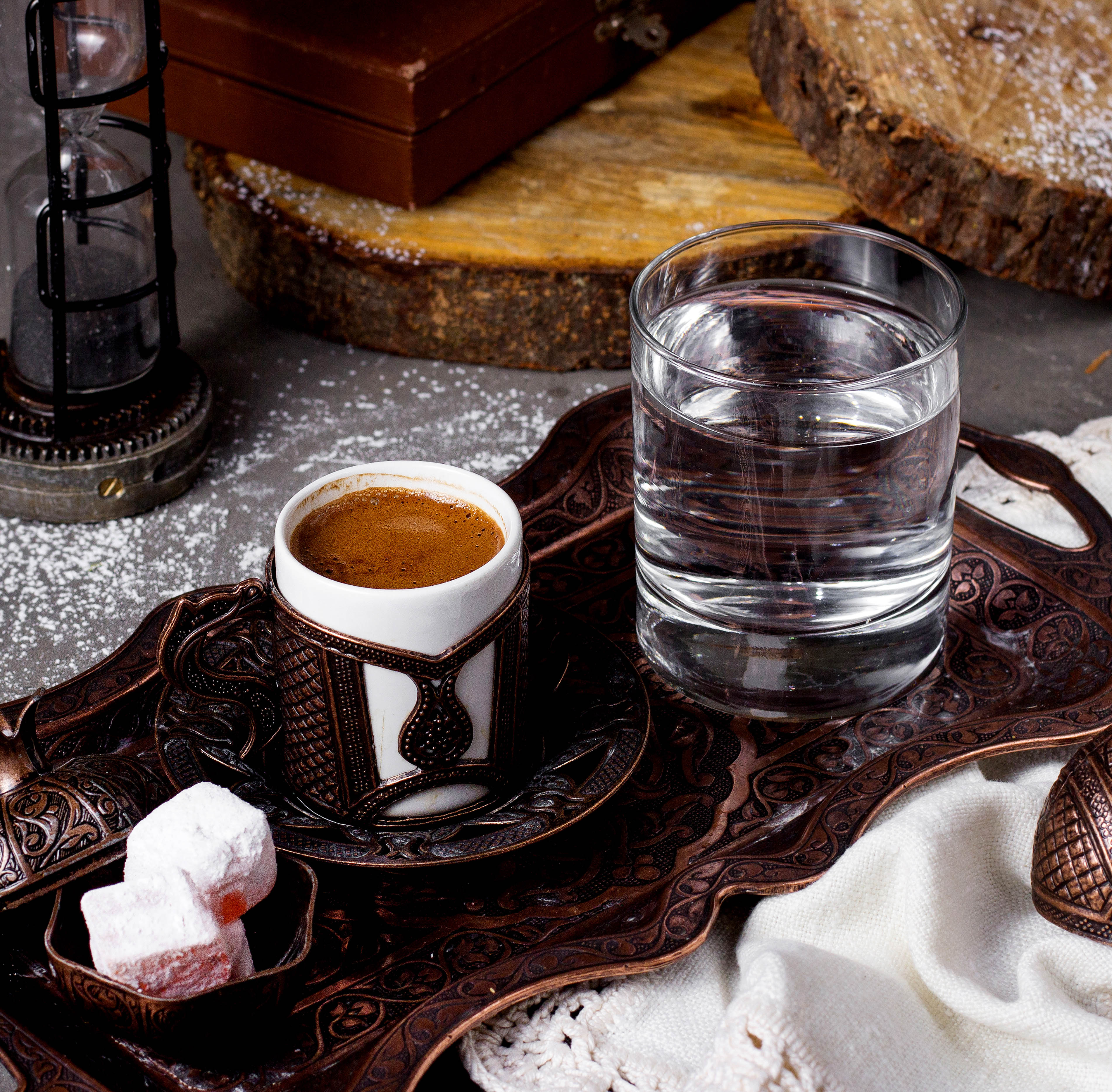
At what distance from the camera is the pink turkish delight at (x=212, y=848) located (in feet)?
2.09

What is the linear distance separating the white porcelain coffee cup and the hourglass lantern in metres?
0.44

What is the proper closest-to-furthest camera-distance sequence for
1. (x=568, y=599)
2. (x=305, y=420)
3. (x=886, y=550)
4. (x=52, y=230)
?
(x=886, y=550), (x=568, y=599), (x=52, y=230), (x=305, y=420)

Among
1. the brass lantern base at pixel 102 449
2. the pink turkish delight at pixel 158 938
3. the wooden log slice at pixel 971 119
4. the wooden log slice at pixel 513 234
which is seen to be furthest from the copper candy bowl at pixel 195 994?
the wooden log slice at pixel 971 119

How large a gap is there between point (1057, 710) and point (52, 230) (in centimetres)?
79

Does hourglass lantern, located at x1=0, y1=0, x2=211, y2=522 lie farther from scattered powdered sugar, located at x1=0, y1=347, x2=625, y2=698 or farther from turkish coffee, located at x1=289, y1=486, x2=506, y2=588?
turkish coffee, located at x1=289, y1=486, x2=506, y2=588

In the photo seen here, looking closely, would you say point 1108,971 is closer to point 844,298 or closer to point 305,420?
point 844,298

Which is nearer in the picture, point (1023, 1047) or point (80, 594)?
point (1023, 1047)

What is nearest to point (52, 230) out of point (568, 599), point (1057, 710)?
point (568, 599)

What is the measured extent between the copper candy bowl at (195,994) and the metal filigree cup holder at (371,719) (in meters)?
0.06

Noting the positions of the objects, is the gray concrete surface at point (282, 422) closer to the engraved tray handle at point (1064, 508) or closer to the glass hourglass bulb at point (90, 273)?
the glass hourglass bulb at point (90, 273)

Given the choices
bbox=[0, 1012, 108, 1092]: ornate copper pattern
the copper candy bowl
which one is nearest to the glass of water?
the copper candy bowl

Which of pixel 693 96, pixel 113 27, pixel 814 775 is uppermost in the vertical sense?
pixel 113 27

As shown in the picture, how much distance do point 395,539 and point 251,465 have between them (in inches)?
22.9

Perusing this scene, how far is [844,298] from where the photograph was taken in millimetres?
913
